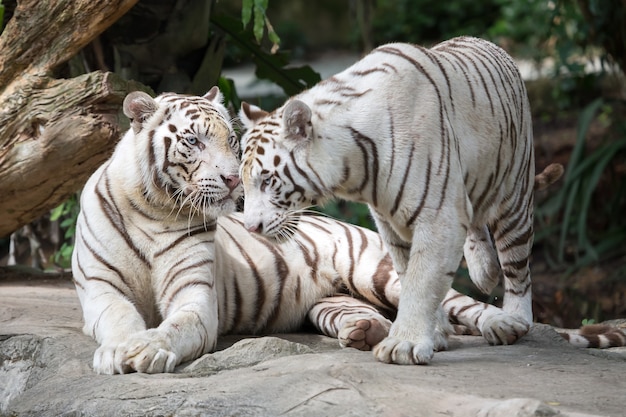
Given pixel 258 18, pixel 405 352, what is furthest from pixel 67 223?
pixel 405 352

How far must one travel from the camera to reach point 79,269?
13.6ft

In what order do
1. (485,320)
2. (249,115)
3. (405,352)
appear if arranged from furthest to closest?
(485,320), (249,115), (405,352)

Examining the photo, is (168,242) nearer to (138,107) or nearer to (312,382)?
(138,107)

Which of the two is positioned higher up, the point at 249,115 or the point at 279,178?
the point at 249,115

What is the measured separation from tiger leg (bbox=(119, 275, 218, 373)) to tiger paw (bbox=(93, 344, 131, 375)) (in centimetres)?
2

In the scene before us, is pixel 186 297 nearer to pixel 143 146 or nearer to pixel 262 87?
pixel 143 146

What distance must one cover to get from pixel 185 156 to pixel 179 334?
769 millimetres

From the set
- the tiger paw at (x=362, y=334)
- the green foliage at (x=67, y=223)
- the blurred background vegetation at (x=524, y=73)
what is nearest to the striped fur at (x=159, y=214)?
the tiger paw at (x=362, y=334)

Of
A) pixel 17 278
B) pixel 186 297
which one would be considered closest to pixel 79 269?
pixel 186 297

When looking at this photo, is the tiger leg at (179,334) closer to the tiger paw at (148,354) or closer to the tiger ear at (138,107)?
the tiger paw at (148,354)

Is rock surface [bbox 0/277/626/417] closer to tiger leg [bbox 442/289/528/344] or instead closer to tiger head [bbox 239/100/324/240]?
tiger leg [bbox 442/289/528/344]

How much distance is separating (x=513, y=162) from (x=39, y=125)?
7.58ft

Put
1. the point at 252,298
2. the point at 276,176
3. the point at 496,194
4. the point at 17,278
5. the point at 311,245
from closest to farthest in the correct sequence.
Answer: the point at 276,176 → the point at 496,194 → the point at 252,298 → the point at 311,245 → the point at 17,278

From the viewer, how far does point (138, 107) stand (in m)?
4.04
